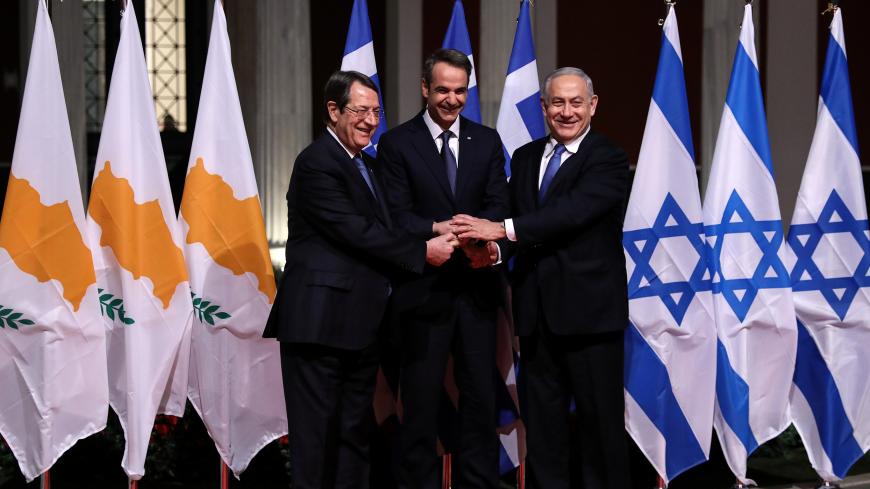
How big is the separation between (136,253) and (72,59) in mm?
3865

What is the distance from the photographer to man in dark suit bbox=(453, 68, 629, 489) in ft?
10.7

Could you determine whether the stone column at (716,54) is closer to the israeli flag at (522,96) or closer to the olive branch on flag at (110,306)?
the israeli flag at (522,96)

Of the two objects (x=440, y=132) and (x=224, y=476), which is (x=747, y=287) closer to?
(x=440, y=132)

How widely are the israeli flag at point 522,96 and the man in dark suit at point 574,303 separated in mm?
869

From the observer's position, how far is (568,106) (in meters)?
3.29

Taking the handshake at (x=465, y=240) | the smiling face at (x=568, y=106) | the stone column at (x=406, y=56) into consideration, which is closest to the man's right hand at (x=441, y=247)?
the handshake at (x=465, y=240)

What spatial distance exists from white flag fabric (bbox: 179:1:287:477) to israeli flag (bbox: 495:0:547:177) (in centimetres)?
104

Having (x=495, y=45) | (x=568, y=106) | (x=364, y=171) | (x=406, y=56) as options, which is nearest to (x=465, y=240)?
(x=364, y=171)

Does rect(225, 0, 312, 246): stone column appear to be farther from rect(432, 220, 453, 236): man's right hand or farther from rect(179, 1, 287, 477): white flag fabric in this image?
rect(432, 220, 453, 236): man's right hand

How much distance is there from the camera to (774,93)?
845cm

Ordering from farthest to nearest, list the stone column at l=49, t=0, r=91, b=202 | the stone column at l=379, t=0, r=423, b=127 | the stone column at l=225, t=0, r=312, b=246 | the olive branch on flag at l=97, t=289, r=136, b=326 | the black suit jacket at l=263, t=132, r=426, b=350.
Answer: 1. the stone column at l=379, t=0, r=423, b=127
2. the stone column at l=225, t=0, r=312, b=246
3. the stone column at l=49, t=0, r=91, b=202
4. the olive branch on flag at l=97, t=289, r=136, b=326
5. the black suit jacket at l=263, t=132, r=426, b=350

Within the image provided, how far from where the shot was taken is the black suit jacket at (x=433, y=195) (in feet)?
10.7

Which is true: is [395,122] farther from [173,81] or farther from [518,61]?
[518,61]

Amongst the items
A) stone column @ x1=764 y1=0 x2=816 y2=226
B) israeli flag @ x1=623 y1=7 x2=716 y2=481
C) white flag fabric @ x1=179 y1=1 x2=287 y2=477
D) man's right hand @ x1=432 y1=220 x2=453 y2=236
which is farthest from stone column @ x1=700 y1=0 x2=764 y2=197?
man's right hand @ x1=432 y1=220 x2=453 y2=236
